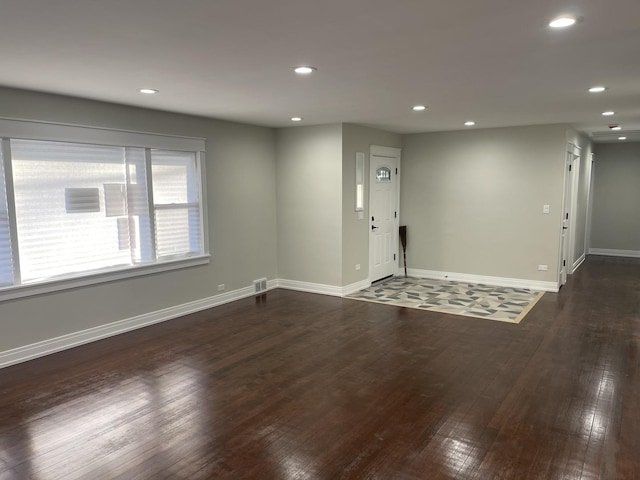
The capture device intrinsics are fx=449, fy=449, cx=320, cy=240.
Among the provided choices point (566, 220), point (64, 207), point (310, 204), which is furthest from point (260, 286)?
point (566, 220)

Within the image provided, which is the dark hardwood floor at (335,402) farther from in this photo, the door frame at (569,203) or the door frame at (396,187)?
the door frame at (396,187)

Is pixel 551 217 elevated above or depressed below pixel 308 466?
above

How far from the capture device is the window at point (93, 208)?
12.9 ft

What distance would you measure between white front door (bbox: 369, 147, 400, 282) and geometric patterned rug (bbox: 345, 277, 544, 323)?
34 cm

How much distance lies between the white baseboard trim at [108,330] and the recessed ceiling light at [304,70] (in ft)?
10.6

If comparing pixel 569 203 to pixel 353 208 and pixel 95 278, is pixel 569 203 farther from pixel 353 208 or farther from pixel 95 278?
pixel 95 278

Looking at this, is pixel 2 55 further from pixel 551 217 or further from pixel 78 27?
pixel 551 217

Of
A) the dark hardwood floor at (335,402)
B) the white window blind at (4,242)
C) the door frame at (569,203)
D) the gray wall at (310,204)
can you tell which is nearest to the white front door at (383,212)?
the gray wall at (310,204)

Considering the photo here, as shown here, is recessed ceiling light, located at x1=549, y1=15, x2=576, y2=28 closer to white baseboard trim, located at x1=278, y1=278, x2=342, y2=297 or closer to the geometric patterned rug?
the geometric patterned rug

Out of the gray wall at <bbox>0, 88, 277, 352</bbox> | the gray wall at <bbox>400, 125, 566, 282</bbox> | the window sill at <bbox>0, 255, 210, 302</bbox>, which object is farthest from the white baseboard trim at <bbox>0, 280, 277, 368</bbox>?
the gray wall at <bbox>400, 125, 566, 282</bbox>

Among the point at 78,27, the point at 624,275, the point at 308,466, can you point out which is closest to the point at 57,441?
the point at 308,466

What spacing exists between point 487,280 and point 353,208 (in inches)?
95.3

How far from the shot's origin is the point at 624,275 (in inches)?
294

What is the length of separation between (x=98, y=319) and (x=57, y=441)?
6.59 feet
